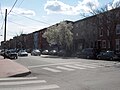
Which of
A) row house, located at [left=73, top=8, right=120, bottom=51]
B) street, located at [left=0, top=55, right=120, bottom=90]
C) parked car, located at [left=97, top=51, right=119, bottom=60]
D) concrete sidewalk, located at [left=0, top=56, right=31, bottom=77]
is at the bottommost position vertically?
street, located at [left=0, top=55, right=120, bottom=90]

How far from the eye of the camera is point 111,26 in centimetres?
5150

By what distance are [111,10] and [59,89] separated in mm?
41024

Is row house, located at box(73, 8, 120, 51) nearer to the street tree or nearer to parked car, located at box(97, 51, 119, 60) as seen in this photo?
the street tree

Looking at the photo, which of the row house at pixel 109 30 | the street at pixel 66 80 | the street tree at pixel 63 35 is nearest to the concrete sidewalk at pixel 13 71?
the street at pixel 66 80

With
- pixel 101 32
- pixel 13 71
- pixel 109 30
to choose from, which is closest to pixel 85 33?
pixel 101 32

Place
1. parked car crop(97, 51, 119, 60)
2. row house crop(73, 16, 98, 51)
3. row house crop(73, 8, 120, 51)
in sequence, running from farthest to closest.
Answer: row house crop(73, 16, 98, 51)
row house crop(73, 8, 120, 51)
parked car crop(97, 51, 119, 60)

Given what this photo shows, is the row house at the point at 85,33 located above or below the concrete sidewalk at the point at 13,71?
above

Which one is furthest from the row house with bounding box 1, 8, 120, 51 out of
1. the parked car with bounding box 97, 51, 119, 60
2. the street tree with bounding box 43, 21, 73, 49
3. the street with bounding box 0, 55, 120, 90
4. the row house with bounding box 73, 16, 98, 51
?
the street with bounding box 0, 55, 120, 90

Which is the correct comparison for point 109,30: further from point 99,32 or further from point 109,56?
point 109,56

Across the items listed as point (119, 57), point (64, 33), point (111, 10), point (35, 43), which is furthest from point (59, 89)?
point (35, 43)

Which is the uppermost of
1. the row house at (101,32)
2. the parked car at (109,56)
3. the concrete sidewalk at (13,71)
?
the row house at (101,32)

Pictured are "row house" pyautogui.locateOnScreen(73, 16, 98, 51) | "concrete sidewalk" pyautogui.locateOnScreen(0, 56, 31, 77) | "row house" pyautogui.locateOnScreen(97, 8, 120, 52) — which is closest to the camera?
"concrete sidewalk" pyautogui.locateOnScreen(0, 56, 31, 77)

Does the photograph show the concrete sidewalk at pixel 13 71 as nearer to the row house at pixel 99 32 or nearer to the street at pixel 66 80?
the street at pixel 66 80

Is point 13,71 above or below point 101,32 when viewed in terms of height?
below
